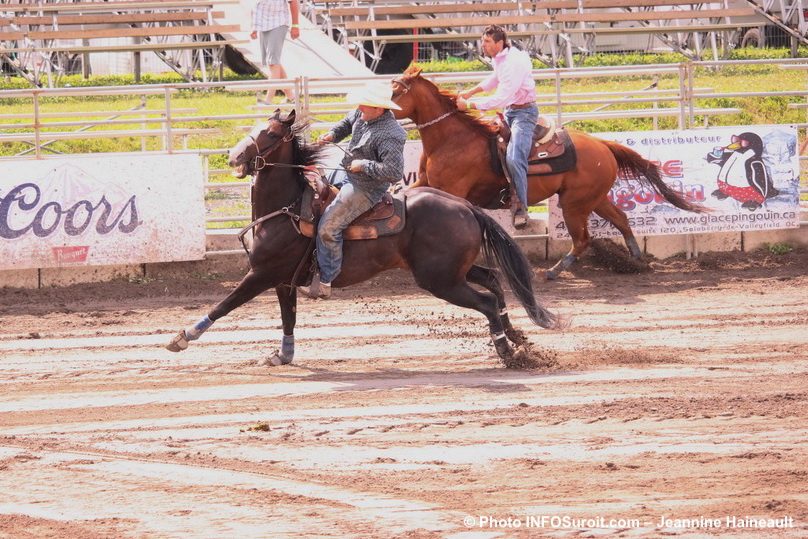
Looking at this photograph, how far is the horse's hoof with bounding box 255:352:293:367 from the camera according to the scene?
9.84m

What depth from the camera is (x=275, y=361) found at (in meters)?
9.85

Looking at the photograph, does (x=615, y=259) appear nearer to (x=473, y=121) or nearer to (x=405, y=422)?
(x=473, y=121)

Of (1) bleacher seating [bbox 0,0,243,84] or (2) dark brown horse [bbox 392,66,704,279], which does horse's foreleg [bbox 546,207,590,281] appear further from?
(1) bleacher seating [bbox 0,0,243,84]

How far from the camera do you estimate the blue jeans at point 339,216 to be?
956 centimetres

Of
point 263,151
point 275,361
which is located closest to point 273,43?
point 263,151

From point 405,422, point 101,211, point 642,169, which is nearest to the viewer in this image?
point 405,422

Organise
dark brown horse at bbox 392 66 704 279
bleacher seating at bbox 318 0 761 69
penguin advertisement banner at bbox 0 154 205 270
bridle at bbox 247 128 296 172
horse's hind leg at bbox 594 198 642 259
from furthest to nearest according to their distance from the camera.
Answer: bleacher seating at bbox 318 0 761 69 < horse's hind leg at bbox 594 198 642 259 < penguin advertisement banner at bbox 0 154 205 270 < dark brown horse at bbox 392 66 704 279 < bridle at bbox 247 128 296 172

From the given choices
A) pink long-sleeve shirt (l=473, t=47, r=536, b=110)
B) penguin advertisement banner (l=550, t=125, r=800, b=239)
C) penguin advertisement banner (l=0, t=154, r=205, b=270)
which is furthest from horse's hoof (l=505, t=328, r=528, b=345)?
penguin advertisement banner (l=0, t=154, r=205, b=270)

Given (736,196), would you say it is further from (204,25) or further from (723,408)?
(204,25)

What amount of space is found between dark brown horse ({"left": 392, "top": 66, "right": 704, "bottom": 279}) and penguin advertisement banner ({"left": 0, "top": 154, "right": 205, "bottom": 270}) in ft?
8.48

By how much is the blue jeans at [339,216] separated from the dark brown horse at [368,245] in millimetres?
148

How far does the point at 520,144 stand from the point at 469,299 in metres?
3.82

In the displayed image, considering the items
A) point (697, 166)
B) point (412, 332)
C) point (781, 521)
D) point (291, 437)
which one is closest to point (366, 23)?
point (697, 166)

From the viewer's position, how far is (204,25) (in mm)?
22969
